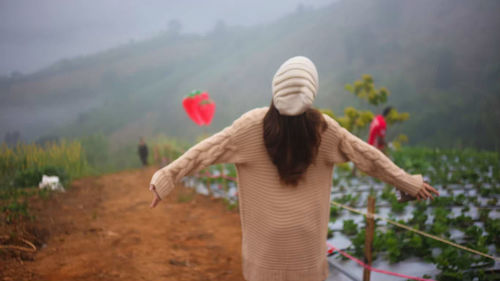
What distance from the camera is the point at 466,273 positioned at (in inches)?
96.2

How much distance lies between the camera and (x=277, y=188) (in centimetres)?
148

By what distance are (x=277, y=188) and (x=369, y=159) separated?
485 mm

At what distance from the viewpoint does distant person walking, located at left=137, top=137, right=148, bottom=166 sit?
9125 millimetres

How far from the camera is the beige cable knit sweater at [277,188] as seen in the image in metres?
1.45

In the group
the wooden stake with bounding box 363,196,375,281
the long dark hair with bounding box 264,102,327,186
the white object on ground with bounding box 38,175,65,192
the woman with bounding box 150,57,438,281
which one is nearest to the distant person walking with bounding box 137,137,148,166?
the white object on ground with bounding box 38,175,65,192

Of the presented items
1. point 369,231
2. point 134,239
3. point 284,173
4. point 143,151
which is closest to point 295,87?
point 284,173

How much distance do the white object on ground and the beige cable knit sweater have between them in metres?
4.35

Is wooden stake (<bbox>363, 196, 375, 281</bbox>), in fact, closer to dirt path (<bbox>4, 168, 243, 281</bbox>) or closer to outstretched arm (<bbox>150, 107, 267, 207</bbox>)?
dirt path (<bbox>4, 168, 243, 281</bbox>)

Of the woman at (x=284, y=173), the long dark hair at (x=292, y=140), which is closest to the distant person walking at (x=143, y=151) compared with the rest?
the woman at (x=284, y=173)

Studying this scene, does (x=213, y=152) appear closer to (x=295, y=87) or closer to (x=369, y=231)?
(x=295, y=87)

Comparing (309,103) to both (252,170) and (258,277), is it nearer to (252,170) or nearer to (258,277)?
(252,170)

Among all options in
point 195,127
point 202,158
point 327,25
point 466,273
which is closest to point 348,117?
point 466,273

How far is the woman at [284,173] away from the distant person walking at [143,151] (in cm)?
808

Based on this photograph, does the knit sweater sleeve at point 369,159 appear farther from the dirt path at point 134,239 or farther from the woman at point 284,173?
the dirt path at point 134,239
